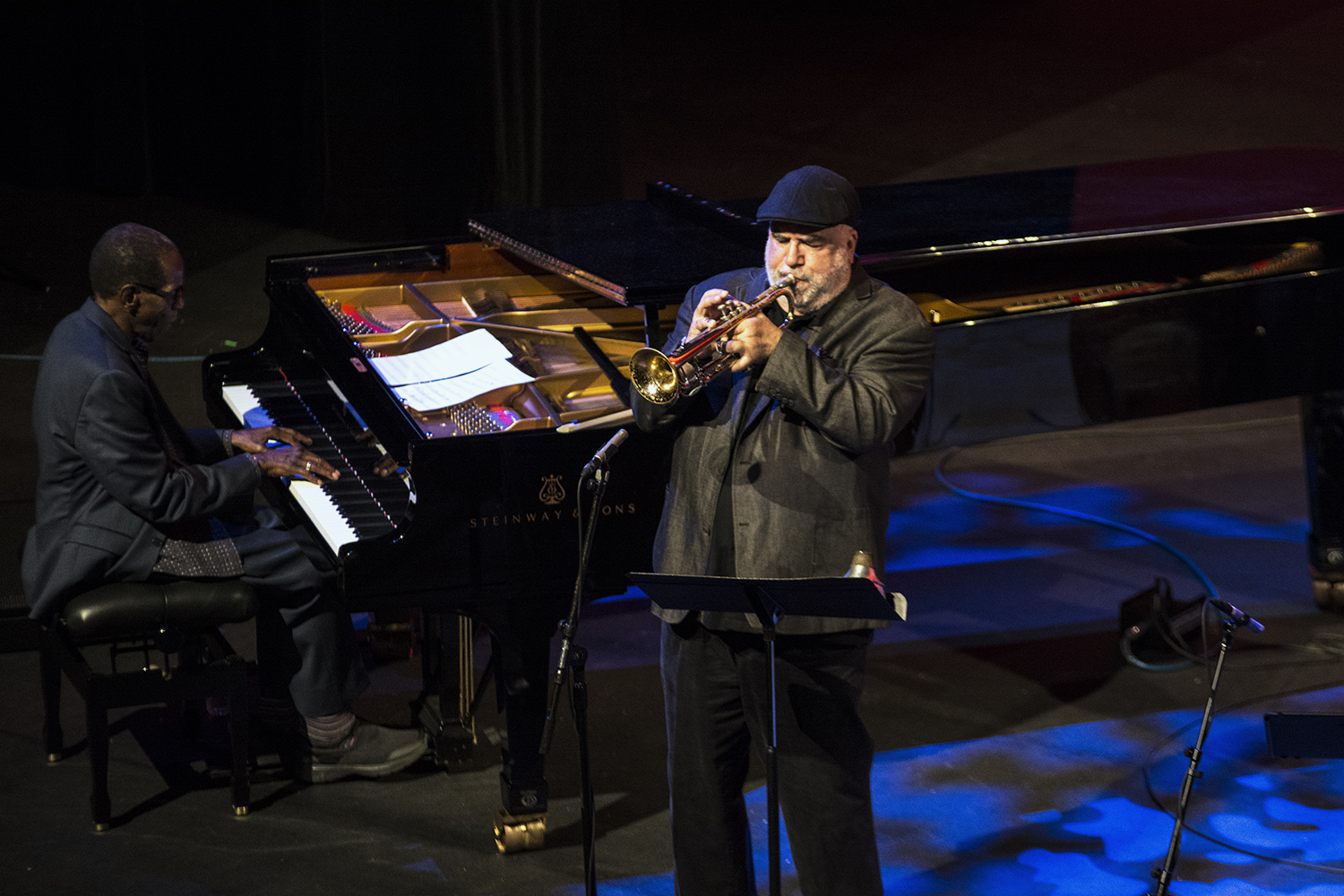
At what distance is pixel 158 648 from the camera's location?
4.21 meters

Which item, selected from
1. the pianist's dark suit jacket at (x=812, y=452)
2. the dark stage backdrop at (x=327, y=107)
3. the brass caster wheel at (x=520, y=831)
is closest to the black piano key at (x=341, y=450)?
the brass caster wheel at (x=520, y=831)

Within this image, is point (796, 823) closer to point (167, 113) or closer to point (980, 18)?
point (167, 113)

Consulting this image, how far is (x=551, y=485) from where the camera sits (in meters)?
3.74

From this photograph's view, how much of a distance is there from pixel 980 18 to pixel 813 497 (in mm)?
12109

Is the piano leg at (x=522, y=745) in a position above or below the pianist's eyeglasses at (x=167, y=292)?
below

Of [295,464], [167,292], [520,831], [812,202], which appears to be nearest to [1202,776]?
[520,831]

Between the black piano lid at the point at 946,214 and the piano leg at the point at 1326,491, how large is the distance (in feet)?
2.63

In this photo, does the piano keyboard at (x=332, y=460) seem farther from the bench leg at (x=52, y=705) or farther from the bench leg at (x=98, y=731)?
the bench leg at (x=52, y=705)

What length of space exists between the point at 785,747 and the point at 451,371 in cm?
166

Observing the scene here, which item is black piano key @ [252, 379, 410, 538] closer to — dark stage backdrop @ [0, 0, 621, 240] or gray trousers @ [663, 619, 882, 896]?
gray trousers @ [663, 619, 882, 896]

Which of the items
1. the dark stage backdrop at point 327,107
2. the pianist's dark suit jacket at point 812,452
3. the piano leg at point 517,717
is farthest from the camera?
the dark stage backdrop at point 327,107

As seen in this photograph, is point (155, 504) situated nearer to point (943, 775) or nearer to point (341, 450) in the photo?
point (341, 450)

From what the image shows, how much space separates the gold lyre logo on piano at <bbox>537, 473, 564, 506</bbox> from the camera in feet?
12.3

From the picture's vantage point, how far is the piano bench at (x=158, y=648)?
411cm
